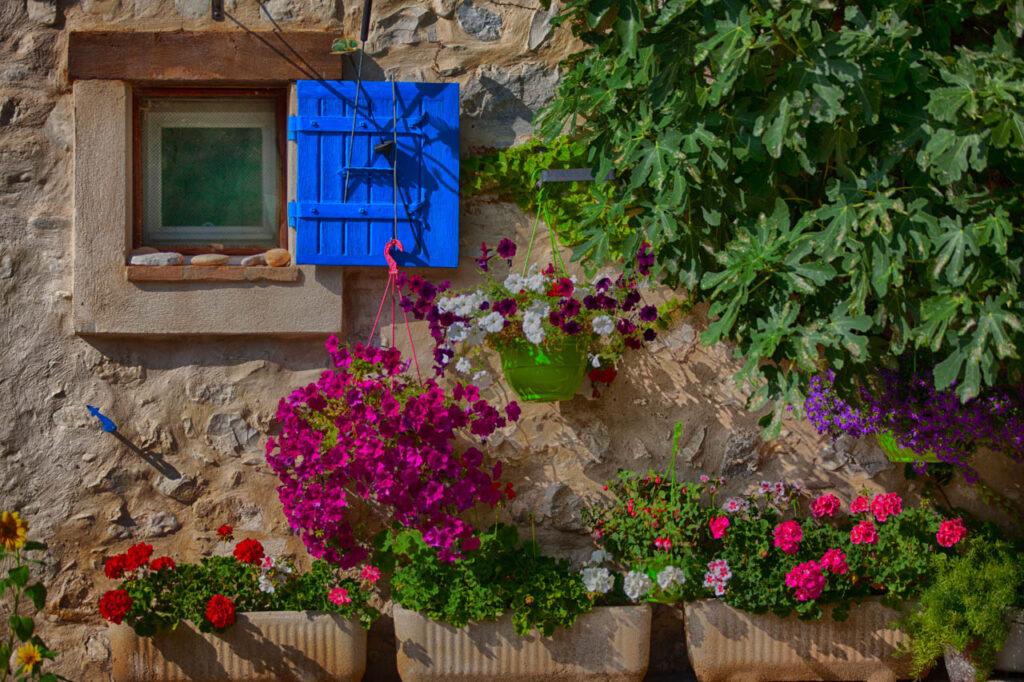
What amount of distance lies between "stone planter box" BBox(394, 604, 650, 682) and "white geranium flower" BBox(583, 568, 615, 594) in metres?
0.07

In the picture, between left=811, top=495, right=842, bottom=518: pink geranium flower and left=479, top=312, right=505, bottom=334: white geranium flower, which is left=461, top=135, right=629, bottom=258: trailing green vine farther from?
left=811, top=495, right=842, bottom=518: pink geranium flower

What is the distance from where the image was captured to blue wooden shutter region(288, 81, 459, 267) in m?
3.76

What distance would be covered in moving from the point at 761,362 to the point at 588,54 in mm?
1291

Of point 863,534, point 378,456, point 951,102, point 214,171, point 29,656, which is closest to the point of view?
point 951,102

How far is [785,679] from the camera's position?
354 centimetres

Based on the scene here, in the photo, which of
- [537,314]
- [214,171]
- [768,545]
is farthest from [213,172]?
[768,545]

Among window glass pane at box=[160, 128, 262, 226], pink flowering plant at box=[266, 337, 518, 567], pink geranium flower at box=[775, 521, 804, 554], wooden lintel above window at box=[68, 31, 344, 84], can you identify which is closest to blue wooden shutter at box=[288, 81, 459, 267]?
wooden lintel above window at box=[68, 31, 344, 84]

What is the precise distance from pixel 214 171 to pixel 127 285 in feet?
1.87

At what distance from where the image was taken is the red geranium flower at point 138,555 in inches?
136

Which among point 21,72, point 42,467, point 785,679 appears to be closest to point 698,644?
point 785,679

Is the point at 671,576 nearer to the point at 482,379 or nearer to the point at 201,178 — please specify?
the point at 482,379

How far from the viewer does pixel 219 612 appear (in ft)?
11.0

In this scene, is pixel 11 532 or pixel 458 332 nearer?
pixel 11 532

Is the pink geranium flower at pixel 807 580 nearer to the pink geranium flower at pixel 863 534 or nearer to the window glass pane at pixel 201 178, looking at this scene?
the pink geranium flower at pixel 863 534
